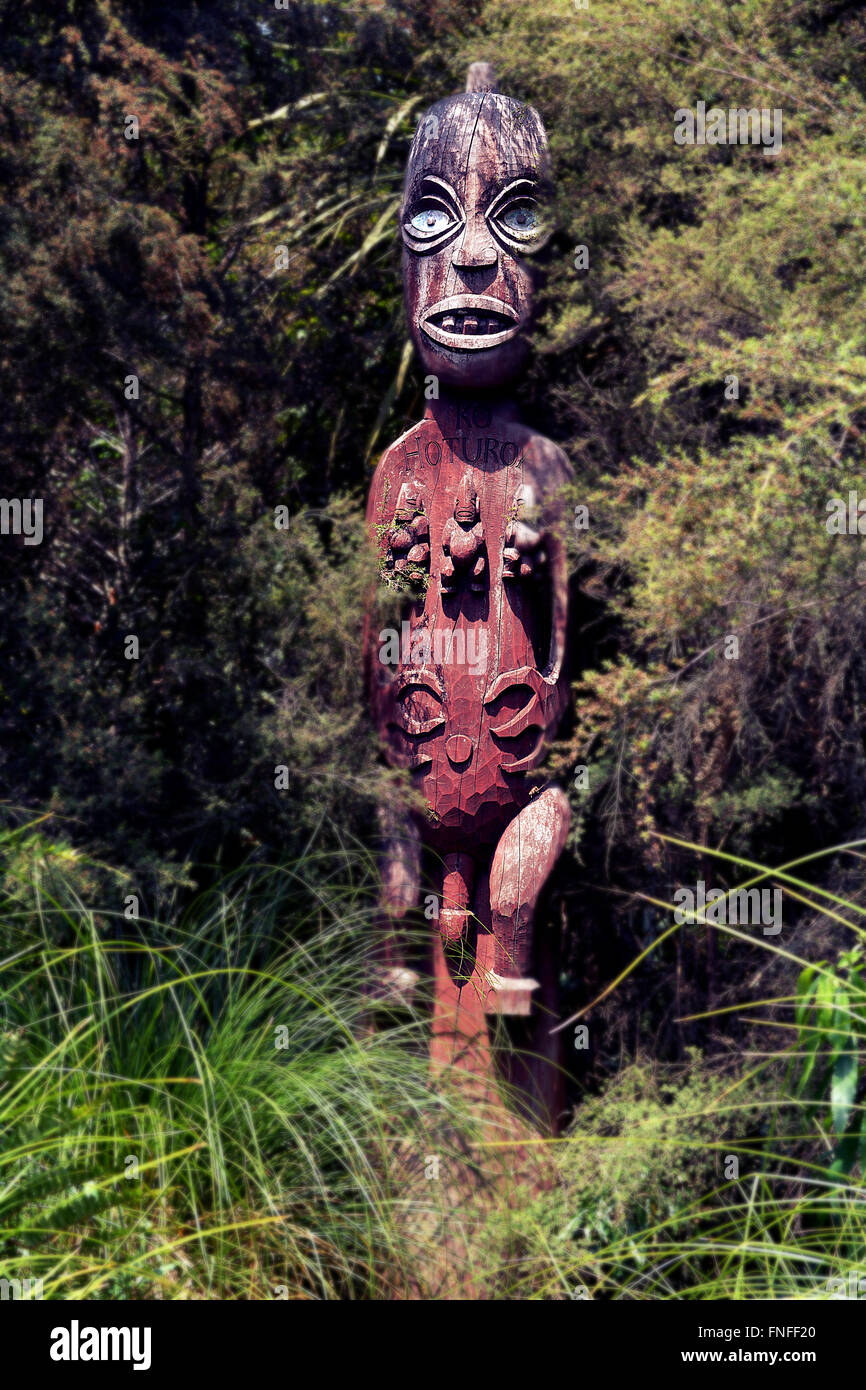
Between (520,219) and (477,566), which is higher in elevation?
(520,219)

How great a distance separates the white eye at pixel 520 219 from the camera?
18.5 feet

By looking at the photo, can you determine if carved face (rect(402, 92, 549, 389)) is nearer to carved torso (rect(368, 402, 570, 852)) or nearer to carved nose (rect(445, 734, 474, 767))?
carved torso (rect(368, 402, 570, 852))

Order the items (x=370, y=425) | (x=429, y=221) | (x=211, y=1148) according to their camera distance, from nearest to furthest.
→ 1. (x=211, y=1148)
2. (x=429, y=221)
3. (x=370, y=425)

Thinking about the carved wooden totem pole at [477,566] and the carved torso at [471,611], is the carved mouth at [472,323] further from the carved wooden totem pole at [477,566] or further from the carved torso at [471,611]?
the carved torso at [471,611]

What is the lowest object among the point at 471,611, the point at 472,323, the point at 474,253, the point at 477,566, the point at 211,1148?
the point at 211,1148

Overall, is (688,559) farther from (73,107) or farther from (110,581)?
(73,107)

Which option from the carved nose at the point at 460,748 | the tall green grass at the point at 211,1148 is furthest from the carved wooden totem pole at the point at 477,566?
the tall green grass at the point at 211,1148

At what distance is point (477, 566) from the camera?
564 cm

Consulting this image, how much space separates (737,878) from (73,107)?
16.3ft

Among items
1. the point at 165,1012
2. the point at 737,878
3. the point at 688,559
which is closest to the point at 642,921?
the point at 737,878

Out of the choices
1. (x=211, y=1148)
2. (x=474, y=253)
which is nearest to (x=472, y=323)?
(x=474, y=253)

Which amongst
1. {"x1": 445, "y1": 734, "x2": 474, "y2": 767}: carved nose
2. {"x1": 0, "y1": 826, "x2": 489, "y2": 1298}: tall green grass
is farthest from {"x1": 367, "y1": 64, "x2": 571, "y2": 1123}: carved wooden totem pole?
{"x1": 0, "y1": 826, "x2": 489, "y2": 1298}: tall green grass

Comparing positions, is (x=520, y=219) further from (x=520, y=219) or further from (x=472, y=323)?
(x=472, y=323)

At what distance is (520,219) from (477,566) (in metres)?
1.46
